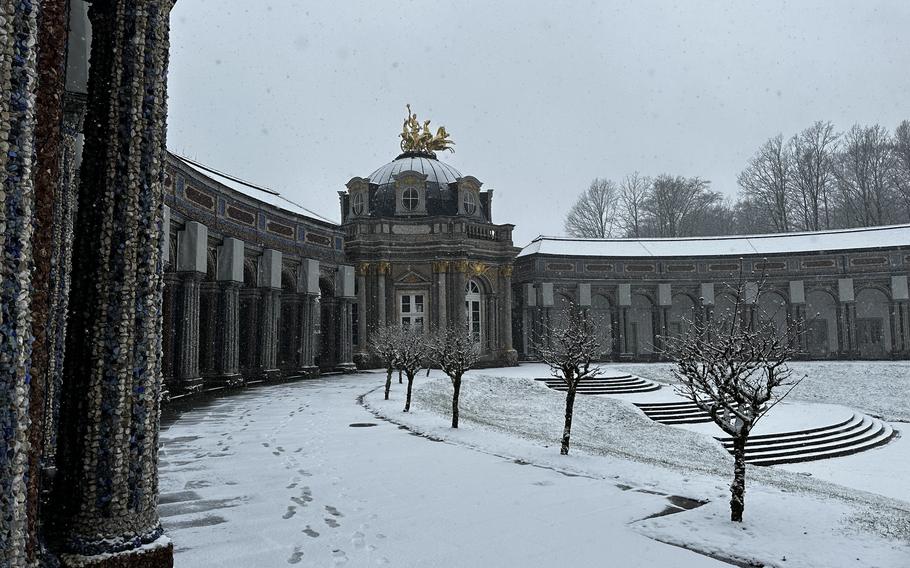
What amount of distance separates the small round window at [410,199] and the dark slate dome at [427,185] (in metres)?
0.80

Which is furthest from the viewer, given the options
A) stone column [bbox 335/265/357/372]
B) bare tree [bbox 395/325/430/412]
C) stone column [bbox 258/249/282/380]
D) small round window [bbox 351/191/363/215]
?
Result: small round window [bbox 351/191/363/215]

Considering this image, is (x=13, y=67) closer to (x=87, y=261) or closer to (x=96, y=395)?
(x=87, y=261)

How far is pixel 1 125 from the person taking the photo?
8.95 ft

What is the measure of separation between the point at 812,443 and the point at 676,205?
3997 centimetres

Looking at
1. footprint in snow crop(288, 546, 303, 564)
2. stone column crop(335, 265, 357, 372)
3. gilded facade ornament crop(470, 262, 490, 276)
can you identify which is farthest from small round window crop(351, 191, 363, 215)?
footprint in snow crop(288, 546, 303, 564)

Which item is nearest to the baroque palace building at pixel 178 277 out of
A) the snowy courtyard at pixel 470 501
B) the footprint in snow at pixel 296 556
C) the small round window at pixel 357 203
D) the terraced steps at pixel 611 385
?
the small round window at pixel 357 203

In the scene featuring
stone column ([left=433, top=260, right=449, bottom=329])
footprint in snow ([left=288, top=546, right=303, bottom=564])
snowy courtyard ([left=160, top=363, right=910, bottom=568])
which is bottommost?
Result: snowy courtyard ([left=160, top=363, right=910, bottom=568])

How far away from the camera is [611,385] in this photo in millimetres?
25250

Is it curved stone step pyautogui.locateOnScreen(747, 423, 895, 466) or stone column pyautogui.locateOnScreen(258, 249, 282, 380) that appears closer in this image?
curved stone step pyautogui.locateOnScreen(747, 423, 895, 466)

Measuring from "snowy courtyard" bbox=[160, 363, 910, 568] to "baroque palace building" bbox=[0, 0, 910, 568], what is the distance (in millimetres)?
1793

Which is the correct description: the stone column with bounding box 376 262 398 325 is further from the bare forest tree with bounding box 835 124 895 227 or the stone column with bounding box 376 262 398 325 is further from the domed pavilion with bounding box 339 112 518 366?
the bare forest tree with bounding box 835 124 895 227

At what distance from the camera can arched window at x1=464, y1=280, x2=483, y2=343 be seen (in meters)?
32.0

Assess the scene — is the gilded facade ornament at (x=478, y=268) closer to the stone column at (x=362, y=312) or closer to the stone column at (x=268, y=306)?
the stone column at (x=362, y=312)

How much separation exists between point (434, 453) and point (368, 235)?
73.0 feet
